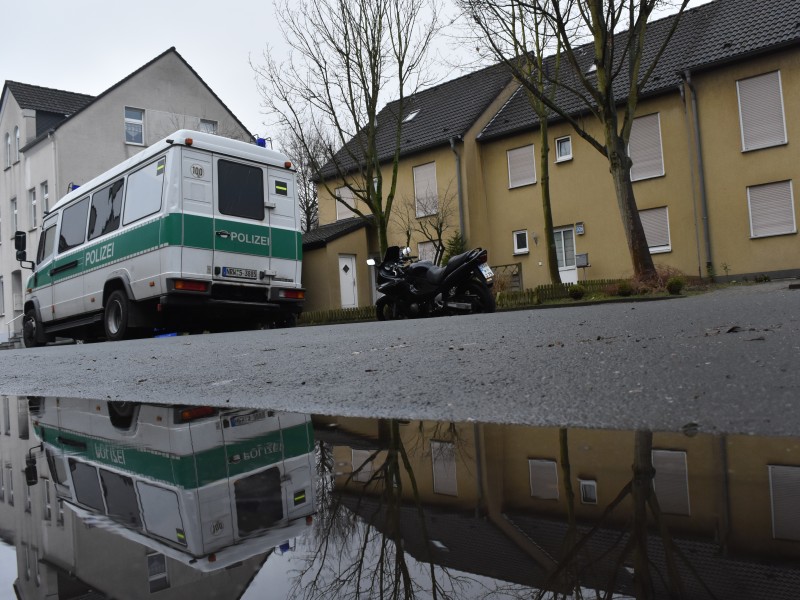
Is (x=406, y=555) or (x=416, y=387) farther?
(x=416, y=387)

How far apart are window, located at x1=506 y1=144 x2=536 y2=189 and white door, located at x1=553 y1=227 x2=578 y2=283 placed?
7.59ft

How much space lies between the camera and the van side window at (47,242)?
569 inches

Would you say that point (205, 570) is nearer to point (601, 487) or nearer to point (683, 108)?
point (601, 487)

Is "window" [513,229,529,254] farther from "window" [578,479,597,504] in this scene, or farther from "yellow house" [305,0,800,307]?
"window" [578,479,597,504]

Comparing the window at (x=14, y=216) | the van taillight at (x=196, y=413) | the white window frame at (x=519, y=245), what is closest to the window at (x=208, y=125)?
the window at (x=14, y=216)

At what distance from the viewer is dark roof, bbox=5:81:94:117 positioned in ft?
111

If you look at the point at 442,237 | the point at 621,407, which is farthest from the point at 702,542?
the point at 442,237

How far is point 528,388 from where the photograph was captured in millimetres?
3467

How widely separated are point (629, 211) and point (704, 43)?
28.9ft

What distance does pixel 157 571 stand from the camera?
1312 mm

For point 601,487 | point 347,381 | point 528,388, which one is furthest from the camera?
point 347,381

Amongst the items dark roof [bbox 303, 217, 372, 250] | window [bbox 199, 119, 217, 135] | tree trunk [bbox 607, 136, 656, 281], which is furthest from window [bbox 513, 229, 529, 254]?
window [bbox 199, 119, 217, 135]

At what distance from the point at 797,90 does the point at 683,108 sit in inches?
121

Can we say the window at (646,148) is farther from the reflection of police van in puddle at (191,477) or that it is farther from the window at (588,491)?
the window at (588,491)
